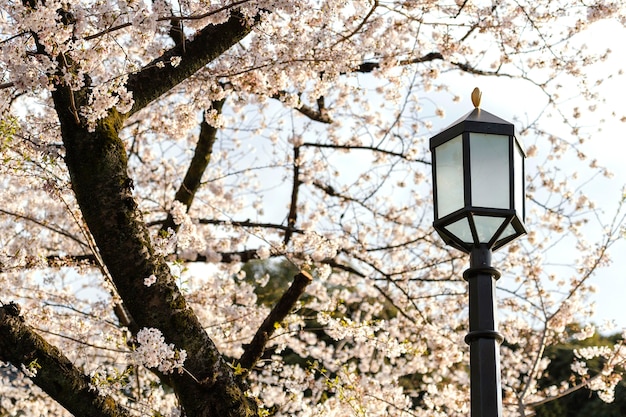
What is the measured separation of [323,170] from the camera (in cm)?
789

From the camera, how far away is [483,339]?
2.68 metres

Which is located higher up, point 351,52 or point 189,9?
point 351,52

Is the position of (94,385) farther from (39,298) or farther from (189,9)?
(39,298)

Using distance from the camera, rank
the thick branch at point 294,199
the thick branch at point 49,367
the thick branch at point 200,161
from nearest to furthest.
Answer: the thick branch at point 49,367
the thick branch at point 200,161
the thick branch at point 294,199

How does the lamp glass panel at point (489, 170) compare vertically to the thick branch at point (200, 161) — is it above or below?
below

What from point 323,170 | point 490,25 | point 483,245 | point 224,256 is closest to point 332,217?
point 323,170

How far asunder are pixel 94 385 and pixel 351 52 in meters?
3.16

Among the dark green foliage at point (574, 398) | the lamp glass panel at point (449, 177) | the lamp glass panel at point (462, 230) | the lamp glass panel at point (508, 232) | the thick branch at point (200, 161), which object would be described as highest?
the dark green foliage at point (574, 398)

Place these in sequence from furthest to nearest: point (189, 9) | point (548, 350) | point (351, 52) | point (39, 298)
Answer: point (548, 350), point (39, 298), point (351, 52), point (189, 9)

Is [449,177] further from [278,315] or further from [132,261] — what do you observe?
[278,315]

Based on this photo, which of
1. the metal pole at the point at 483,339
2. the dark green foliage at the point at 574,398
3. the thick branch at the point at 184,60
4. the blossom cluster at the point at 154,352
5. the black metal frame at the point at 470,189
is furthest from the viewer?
the dark green foliage at the point at 574,398

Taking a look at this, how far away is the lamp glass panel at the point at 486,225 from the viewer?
2746 mm

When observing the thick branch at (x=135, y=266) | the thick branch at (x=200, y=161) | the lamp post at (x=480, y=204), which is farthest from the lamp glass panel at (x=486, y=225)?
the thick branch at (x=200, y=161)

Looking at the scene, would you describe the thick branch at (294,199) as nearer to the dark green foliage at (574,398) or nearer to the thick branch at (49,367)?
the thick branch at (49,367)
